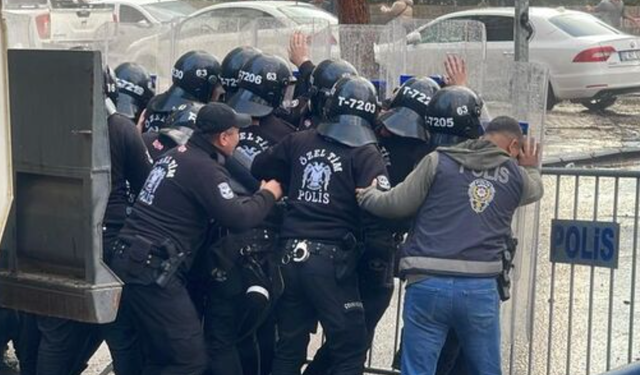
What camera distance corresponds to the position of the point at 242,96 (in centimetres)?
755

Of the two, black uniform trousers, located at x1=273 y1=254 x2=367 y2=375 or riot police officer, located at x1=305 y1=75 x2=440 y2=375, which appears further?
riot police officer, located at x1=305 y1=75 x2=440 y2=375

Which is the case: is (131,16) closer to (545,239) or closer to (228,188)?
(545,239)

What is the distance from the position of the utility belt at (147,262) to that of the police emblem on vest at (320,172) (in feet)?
2.45

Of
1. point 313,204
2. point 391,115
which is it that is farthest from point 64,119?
point 391,115

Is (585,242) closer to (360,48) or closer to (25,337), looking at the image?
(25,337)

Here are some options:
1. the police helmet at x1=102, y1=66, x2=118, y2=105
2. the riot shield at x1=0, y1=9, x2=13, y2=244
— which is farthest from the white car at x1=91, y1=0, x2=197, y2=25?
the riot shield at x1=0, y1=9, x2=13, y2=244

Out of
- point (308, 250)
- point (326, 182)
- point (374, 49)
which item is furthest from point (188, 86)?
point (374, 49)

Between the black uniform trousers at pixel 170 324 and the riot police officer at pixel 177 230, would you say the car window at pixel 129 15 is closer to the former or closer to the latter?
the riot police officer at pixel 177 230

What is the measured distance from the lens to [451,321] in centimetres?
643

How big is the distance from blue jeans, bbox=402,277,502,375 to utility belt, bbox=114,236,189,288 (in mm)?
1139

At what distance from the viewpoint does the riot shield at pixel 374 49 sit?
9453mm

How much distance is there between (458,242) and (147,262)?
146cm

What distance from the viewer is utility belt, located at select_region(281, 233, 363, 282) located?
22.4 feet

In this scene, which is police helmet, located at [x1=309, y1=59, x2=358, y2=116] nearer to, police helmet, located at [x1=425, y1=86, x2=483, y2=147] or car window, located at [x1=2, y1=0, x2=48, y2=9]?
police helmet, located at [x1=425, y1=86, x2=483, y2=147]
